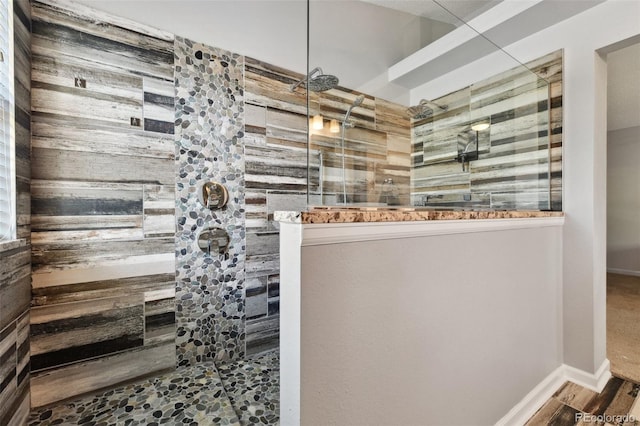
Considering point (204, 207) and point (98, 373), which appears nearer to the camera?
point (98, 373)

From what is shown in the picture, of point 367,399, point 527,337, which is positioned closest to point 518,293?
point 527,337

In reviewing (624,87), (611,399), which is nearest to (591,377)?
(611,399)

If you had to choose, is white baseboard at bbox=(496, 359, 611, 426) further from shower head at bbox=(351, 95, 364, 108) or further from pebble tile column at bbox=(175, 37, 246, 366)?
shower head at bbox=(351, 95, 364, 108)

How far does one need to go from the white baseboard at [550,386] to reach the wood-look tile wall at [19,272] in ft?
7.16

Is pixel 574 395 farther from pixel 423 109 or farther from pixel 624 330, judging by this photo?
pixel 423 109

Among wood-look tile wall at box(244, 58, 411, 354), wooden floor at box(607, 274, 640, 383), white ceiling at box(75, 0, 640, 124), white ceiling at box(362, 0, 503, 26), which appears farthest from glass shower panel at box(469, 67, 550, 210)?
wooden floor at box(607, 274, 640, 383)

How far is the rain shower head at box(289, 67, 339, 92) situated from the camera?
163 centimetres

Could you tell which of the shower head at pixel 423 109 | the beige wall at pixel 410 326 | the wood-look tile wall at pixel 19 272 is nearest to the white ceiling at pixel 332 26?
the shower head at pixel 423 109

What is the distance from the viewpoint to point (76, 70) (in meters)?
1.35

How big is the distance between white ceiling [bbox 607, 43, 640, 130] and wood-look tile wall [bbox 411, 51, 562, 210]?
1086 mm

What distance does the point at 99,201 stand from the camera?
141cm

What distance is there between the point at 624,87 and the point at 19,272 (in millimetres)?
5317

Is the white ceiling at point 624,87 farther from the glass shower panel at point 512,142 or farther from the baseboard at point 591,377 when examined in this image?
the baseboard at point 591,377

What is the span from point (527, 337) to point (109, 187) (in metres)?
2.43
